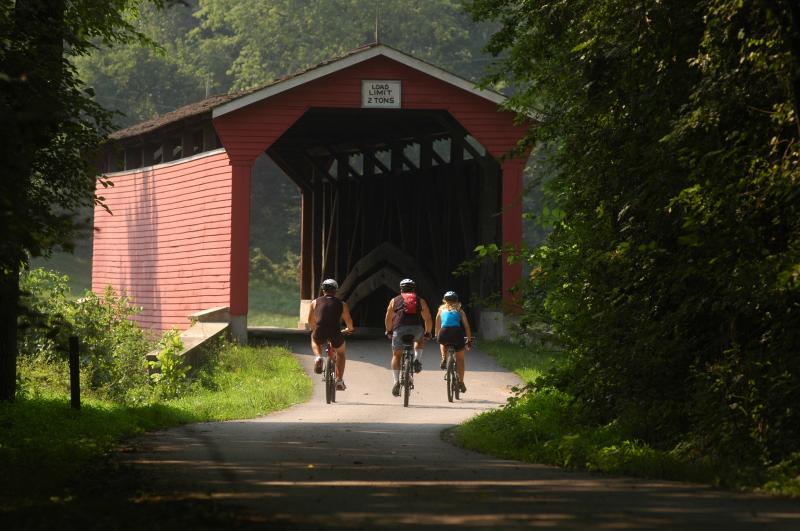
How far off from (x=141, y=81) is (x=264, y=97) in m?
43.2

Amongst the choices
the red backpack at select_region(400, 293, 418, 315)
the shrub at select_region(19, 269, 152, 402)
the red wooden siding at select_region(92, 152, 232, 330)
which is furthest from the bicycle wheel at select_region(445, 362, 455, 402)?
the red wooden siding at select_region(92, 152, 232, 330)

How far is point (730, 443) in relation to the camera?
9430 mm

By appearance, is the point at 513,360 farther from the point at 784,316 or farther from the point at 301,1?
the point at 301,1

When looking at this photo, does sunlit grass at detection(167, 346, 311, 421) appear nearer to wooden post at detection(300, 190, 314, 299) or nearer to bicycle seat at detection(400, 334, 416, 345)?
bicycle seat at detection(400, 334, 416, 345)

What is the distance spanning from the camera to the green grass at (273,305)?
54.8 m

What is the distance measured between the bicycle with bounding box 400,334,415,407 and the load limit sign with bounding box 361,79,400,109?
27.9 ft

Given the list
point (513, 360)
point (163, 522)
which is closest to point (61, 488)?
point (163, 522)

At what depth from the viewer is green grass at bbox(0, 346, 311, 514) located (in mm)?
9414

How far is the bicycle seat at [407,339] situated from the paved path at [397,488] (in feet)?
14.0

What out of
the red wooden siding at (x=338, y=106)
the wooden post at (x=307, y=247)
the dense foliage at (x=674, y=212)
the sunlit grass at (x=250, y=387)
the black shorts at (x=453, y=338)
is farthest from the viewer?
the wooden post at (x=307, y=247)

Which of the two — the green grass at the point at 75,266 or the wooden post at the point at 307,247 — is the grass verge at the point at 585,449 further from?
the green grass at the point at 75,266

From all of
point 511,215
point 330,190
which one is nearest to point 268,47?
point 330,190

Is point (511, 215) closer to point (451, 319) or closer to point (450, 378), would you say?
point (451, 319)

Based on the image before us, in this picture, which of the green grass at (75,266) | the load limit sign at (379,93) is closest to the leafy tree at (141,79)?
the green grass at (75,266)
